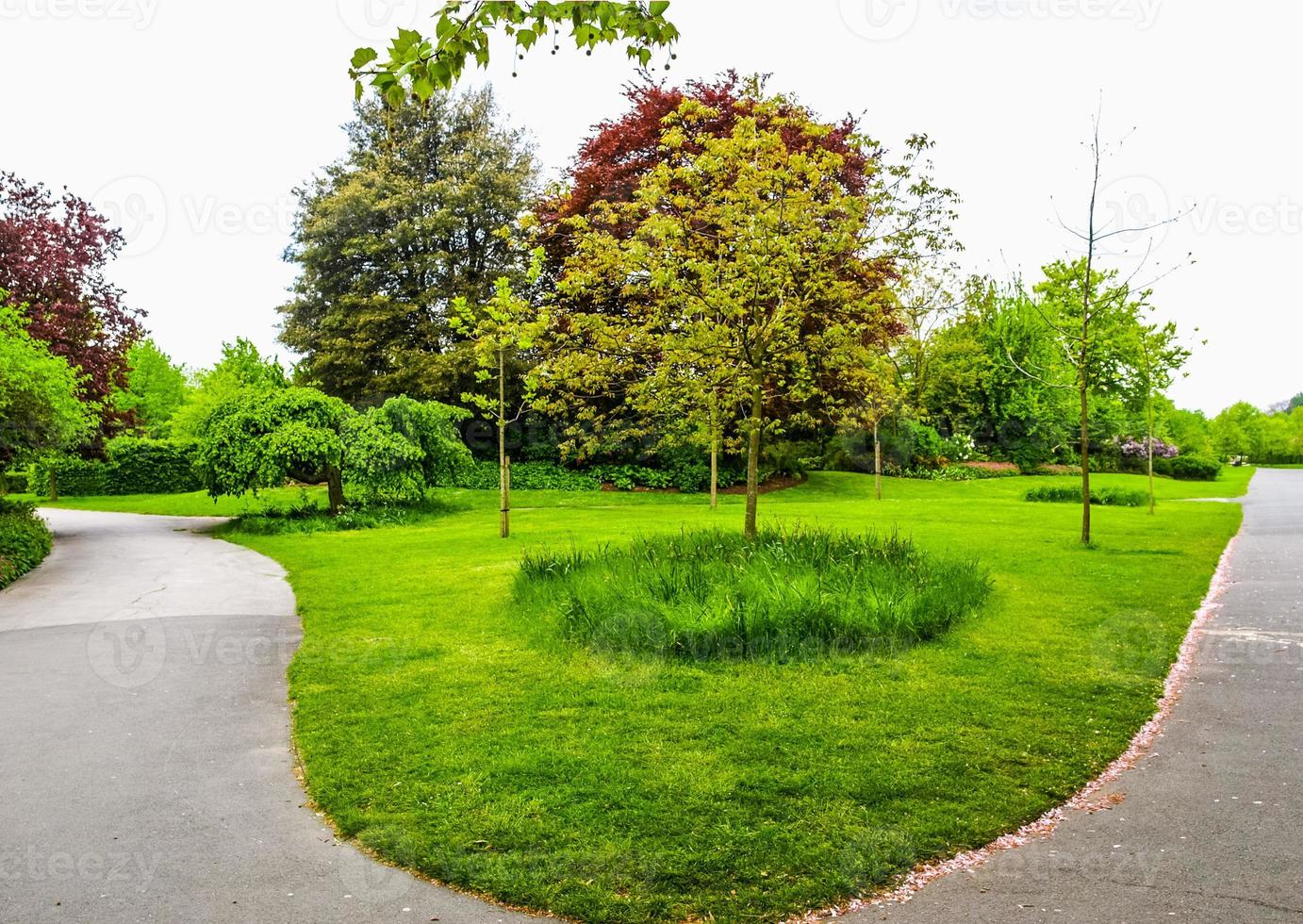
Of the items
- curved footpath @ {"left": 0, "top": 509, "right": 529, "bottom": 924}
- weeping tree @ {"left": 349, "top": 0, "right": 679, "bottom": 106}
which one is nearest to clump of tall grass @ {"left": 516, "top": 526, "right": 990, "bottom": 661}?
curved footpath @ {"left": 0, "top": 509, "right": 529, "bottom": 924}

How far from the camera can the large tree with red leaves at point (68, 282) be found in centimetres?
2109

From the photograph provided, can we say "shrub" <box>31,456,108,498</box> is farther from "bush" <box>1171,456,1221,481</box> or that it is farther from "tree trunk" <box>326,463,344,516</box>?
"bush" <box>1171,456,1221,481</box>

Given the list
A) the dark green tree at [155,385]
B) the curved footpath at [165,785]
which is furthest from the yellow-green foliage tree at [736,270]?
the dark green tree at [155,385]

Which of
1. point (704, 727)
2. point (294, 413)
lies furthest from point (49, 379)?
point (704, 727)

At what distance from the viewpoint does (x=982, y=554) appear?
12266 mm

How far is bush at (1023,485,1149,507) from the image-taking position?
920 inches

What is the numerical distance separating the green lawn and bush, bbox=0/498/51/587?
208 inches

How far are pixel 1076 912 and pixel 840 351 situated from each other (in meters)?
9.12

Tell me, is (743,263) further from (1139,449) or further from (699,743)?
(1139,449)

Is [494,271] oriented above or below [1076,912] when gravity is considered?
above

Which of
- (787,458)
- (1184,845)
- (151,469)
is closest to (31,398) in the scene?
(1184,845)

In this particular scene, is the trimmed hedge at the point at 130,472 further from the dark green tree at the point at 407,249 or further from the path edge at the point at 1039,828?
the path edge at the point at 1039,828

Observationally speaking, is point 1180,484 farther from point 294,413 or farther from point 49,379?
point 49,379

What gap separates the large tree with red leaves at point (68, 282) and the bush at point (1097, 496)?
80.9 feet
